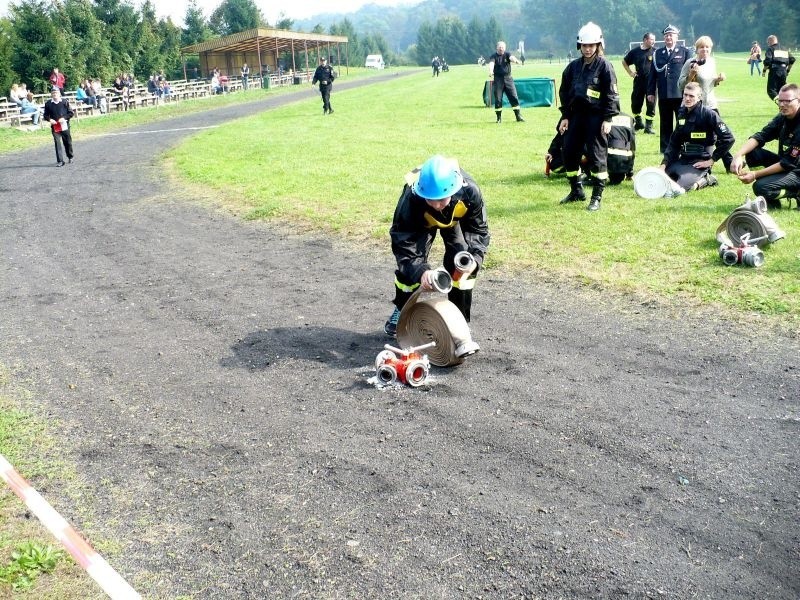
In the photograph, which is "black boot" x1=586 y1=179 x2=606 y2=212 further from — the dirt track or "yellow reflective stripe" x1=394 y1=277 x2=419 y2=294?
"yellow reflective stripe" x1=394 y1=277 x2=419 y2=294

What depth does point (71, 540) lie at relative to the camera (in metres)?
3.99

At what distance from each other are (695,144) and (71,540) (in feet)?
35.4

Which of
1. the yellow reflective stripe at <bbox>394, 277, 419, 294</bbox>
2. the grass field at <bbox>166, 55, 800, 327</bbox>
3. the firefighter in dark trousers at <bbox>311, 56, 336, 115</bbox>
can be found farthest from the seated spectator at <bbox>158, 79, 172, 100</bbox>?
the yellow reflective stripe at <bbox>394, 277, 419, 294</bbox>

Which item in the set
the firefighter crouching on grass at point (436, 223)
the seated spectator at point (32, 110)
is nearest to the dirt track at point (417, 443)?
the firefighter crouching on grass at point (436, 223)

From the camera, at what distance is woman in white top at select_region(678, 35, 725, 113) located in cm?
1353

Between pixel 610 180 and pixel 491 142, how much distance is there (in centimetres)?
665

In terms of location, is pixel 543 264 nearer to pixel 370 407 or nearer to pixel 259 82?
pixel 370 407

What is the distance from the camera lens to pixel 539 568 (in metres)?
3.83

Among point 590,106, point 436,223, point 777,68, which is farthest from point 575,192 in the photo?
point 777,68

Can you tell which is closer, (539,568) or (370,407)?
(539,568)

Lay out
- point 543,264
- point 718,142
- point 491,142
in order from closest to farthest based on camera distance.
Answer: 1. point 543,264
2. point 718,142
3. point 491,142

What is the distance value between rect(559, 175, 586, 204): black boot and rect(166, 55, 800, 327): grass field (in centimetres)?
22

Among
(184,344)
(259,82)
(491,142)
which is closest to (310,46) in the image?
(259,82)

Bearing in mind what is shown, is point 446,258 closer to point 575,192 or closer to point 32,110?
point 575,192
